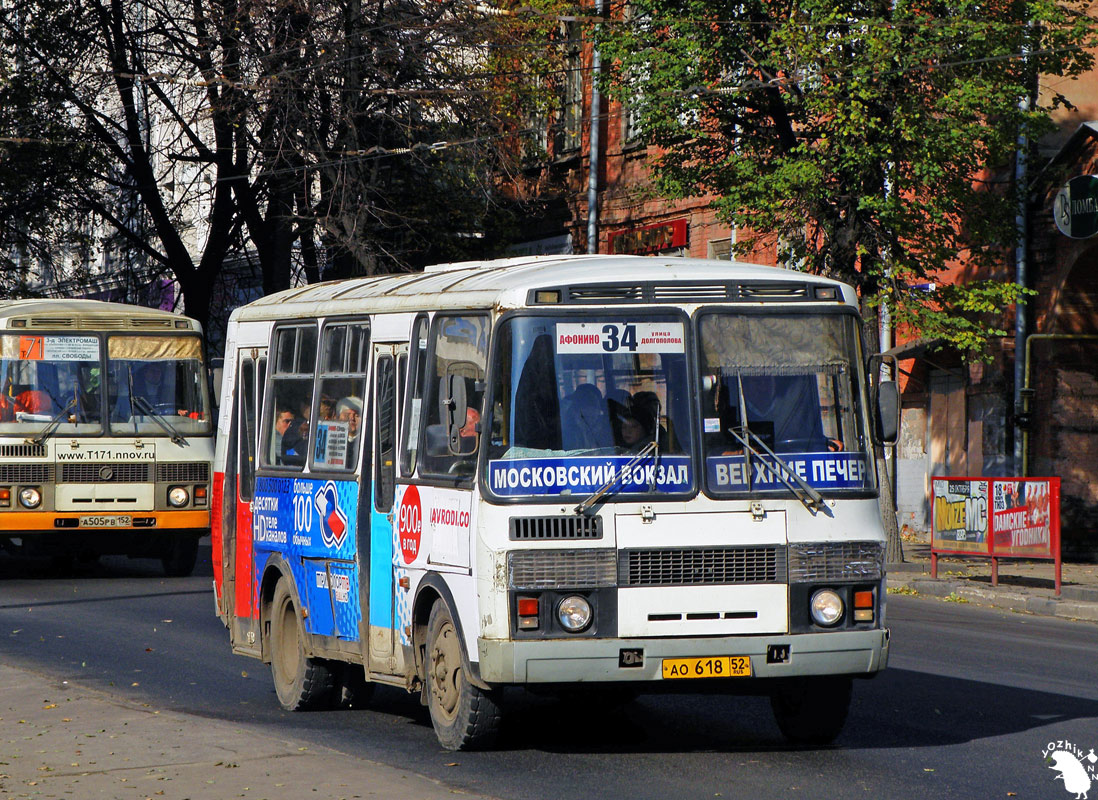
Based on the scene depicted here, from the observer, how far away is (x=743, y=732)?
984 centimetres

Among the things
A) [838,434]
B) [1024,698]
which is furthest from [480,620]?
[1024,698]

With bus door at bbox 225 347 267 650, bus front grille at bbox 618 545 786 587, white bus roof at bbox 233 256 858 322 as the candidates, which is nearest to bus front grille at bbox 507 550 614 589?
bus front grille at bbox 618 545 786 587

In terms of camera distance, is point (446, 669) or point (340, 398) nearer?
point (446, 669)

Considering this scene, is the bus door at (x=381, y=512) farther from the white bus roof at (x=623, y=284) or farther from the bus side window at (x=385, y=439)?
the white bus roof at (x=623, y=284)

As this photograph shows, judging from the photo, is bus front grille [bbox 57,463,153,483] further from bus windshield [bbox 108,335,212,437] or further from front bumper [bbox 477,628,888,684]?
front bumper [bbox 477,628,888,684]

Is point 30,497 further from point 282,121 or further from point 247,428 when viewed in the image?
point 282,121

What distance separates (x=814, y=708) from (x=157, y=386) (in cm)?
1233

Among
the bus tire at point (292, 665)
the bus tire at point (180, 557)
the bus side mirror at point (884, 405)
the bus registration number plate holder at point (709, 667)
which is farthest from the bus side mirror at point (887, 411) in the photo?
the bus tire at point (180, 557)

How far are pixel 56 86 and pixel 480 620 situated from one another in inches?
1101

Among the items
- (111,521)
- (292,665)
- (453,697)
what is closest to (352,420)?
(292,665)

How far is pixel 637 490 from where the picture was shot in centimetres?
848

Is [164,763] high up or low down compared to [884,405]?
down

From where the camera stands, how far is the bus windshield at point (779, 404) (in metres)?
8.64

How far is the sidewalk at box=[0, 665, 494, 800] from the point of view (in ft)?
25.7
